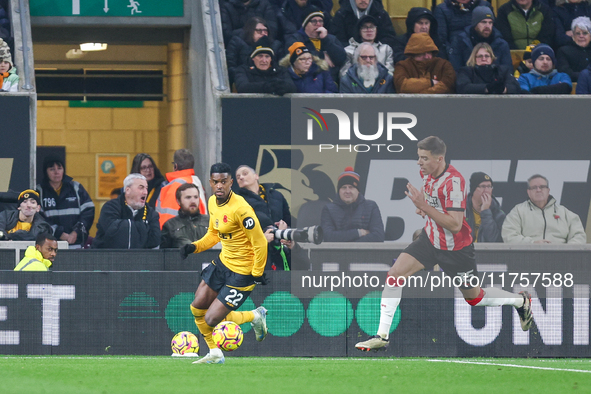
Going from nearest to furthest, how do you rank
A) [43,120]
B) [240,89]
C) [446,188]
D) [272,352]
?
1. [272,352]
2. [446,188]
3. [240,89]
4. [43,120]

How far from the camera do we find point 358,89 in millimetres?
14570

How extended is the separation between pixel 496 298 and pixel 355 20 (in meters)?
5.57

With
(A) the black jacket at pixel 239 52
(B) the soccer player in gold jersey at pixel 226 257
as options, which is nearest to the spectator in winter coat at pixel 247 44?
(A) the black jacket at pixel 239 52

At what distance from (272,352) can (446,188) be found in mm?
2863

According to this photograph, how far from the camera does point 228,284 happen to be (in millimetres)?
9836

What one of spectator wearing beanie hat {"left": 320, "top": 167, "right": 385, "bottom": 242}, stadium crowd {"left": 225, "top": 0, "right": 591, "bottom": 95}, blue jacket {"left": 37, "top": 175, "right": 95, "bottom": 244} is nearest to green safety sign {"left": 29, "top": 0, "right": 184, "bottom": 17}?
stadium crowd {"left": 225, "top": 0, "right": 591, "bottom": 95}

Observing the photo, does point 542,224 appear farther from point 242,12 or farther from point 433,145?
point 242,12

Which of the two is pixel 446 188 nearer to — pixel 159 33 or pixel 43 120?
pixel 159 33

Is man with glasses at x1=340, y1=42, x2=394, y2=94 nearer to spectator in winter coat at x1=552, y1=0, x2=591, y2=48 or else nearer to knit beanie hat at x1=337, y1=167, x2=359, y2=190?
knit beanie hat at x1=337, y1=167, x2=359, y2=190

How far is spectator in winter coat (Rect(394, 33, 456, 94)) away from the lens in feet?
47.3

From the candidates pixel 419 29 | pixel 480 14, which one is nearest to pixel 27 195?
pixel 419 29

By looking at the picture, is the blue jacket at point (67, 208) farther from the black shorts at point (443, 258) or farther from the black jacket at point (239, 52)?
the black shorts at point (443, 258)

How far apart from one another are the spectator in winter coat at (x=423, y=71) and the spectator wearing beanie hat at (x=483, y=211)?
1.33m

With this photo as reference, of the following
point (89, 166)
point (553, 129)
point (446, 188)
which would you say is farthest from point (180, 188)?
point (89, 166)
